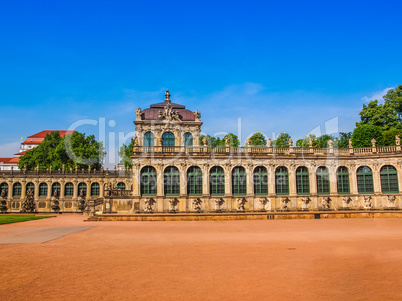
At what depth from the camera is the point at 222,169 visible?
3931 cm

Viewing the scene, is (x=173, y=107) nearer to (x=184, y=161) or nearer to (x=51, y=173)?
(x=184, y=161)

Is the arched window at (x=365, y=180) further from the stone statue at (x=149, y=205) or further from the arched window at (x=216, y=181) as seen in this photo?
the stone statue at (x=149, y=205)

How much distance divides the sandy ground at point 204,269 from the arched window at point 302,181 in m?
23.6

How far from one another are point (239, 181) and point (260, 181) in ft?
8.78

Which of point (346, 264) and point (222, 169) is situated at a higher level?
point (222, 169)

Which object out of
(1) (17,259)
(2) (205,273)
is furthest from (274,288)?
(1) (17,259)

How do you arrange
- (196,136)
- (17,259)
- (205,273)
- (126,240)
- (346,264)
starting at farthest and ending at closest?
(196,136)
(126,240)
(17,259)
(346,264)
(205,273)

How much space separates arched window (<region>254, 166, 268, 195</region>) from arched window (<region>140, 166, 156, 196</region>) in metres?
12.6

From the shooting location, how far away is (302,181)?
132 feet

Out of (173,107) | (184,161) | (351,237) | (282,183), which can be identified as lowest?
(351,237)

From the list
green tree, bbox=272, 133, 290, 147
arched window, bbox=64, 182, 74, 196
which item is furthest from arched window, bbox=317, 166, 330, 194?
arched window, bbox=64, 182, 74, 196

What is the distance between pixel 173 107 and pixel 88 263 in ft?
121

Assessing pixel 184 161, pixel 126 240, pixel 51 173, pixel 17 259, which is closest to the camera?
pixel 17 259

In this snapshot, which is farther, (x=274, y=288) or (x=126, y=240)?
(x=126, y=240)
